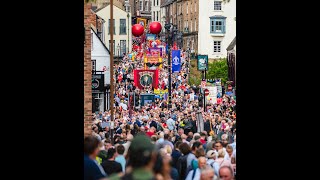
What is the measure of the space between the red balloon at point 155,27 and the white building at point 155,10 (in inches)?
2.5

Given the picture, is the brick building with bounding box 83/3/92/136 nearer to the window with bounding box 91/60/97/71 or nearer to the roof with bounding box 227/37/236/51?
the window with bounding box 91/60/97/71

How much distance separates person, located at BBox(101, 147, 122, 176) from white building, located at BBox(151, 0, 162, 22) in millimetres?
1692

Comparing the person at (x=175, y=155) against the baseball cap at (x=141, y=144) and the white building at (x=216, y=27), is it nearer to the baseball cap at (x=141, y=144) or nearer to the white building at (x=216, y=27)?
the baseball cap at (x=141, y=144)

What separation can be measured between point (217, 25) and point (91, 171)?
2337 mm

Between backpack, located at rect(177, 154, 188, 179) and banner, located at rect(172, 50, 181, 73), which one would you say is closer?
backpack, located at rect(177, 154, 188, 179)

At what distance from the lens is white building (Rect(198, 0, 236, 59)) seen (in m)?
11.2

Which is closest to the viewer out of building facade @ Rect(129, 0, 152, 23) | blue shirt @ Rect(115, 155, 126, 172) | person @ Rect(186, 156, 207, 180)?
blue shirt @ Rect(115, 155, 126, 172)

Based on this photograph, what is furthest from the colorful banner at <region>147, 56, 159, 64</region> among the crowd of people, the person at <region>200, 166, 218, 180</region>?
the person at <region>200, 166, 218, 180</region>

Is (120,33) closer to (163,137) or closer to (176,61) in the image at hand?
(176,61)

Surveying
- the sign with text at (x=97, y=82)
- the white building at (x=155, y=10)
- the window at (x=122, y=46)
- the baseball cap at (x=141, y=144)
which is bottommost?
the baseball cap at (x=141, y=144)

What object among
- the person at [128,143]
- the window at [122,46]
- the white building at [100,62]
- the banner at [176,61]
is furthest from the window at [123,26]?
the person at [128,143]

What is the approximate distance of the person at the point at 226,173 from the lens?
1101 centimetres
